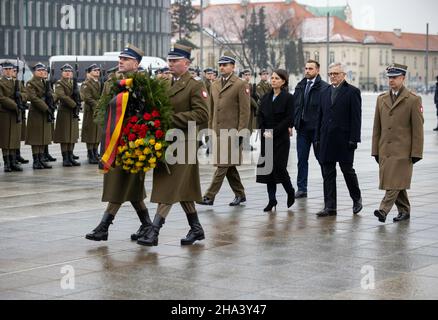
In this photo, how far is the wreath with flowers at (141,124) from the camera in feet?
31.1

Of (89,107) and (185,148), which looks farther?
(89,107)

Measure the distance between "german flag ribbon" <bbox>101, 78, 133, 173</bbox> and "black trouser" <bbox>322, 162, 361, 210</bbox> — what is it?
3580mm

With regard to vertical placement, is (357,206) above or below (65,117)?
below

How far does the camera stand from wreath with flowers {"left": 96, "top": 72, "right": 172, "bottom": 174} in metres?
9.47

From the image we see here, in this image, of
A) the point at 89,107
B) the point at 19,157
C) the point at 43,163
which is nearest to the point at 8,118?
the point at 43,163

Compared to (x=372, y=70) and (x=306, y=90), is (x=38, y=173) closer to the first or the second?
(x=306, y=90)

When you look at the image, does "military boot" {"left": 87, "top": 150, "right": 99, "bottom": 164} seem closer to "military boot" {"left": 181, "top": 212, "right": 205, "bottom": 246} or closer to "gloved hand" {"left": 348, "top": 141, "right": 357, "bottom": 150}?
"gloved hand" {"left": 348, "top": 141, "right": 357, "bottom": 150}

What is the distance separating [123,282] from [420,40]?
181362mm

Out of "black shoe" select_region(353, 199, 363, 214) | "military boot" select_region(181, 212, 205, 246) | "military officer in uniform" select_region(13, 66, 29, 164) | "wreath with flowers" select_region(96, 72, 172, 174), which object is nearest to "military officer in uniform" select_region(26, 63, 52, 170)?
"military officer in uniform" select_region(13, 66, 29, 164)

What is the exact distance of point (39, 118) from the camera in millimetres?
19625

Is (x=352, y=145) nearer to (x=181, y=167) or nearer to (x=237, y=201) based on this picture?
(x=237, y=201)

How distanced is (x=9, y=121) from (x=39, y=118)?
0.98 meters

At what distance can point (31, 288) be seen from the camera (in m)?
7.80
